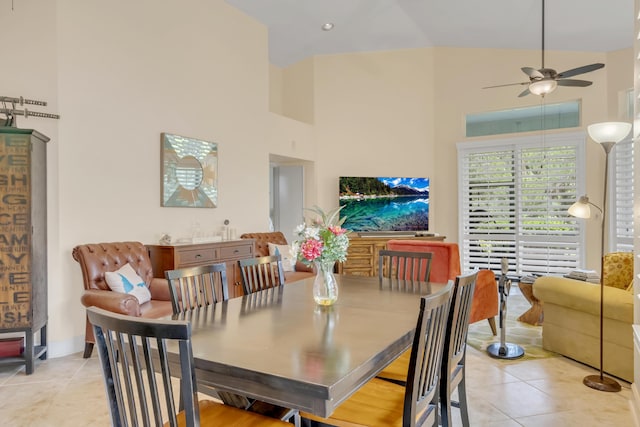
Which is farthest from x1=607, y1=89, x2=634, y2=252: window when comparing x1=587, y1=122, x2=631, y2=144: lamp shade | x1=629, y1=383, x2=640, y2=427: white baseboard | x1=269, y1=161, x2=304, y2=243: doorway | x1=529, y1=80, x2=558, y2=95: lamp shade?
x1=269, y1=161, x2=304, y2=243: doorway

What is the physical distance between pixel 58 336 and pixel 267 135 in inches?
155

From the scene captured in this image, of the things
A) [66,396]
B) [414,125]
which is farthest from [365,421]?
[414,125]

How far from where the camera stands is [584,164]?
6496 millimetres

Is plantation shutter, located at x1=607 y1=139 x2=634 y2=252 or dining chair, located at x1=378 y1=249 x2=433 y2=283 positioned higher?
plantation shutter, located at x1=607 y1=139 x2=634 y2=252

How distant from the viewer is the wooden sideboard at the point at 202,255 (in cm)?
423

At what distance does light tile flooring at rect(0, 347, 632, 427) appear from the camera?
8.44ft

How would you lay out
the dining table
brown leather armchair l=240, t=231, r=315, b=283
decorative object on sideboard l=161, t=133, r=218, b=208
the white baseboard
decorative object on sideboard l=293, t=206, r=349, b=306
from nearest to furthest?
the dining table, decorative object on sideboard l=293, t=206, r=349, b=306, the white baseboard, decorative object on sideboard l=161, t=133, r=218, b=208, brown leather armchair l=240, t=231, r=315, b=283

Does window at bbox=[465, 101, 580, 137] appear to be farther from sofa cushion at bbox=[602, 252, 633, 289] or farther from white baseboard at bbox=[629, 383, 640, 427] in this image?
white baseboard at bbox=[629, 383, 640, 427]

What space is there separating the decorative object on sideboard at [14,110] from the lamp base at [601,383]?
4999mm

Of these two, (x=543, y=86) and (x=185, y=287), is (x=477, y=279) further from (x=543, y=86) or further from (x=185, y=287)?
(x=185, y=287)

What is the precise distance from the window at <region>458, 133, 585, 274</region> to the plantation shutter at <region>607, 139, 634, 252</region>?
0.48 m

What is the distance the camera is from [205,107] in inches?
207

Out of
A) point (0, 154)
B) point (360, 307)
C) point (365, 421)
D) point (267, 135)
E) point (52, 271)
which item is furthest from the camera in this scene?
point (267, 135)

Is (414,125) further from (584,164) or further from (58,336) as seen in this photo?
(58,336)
